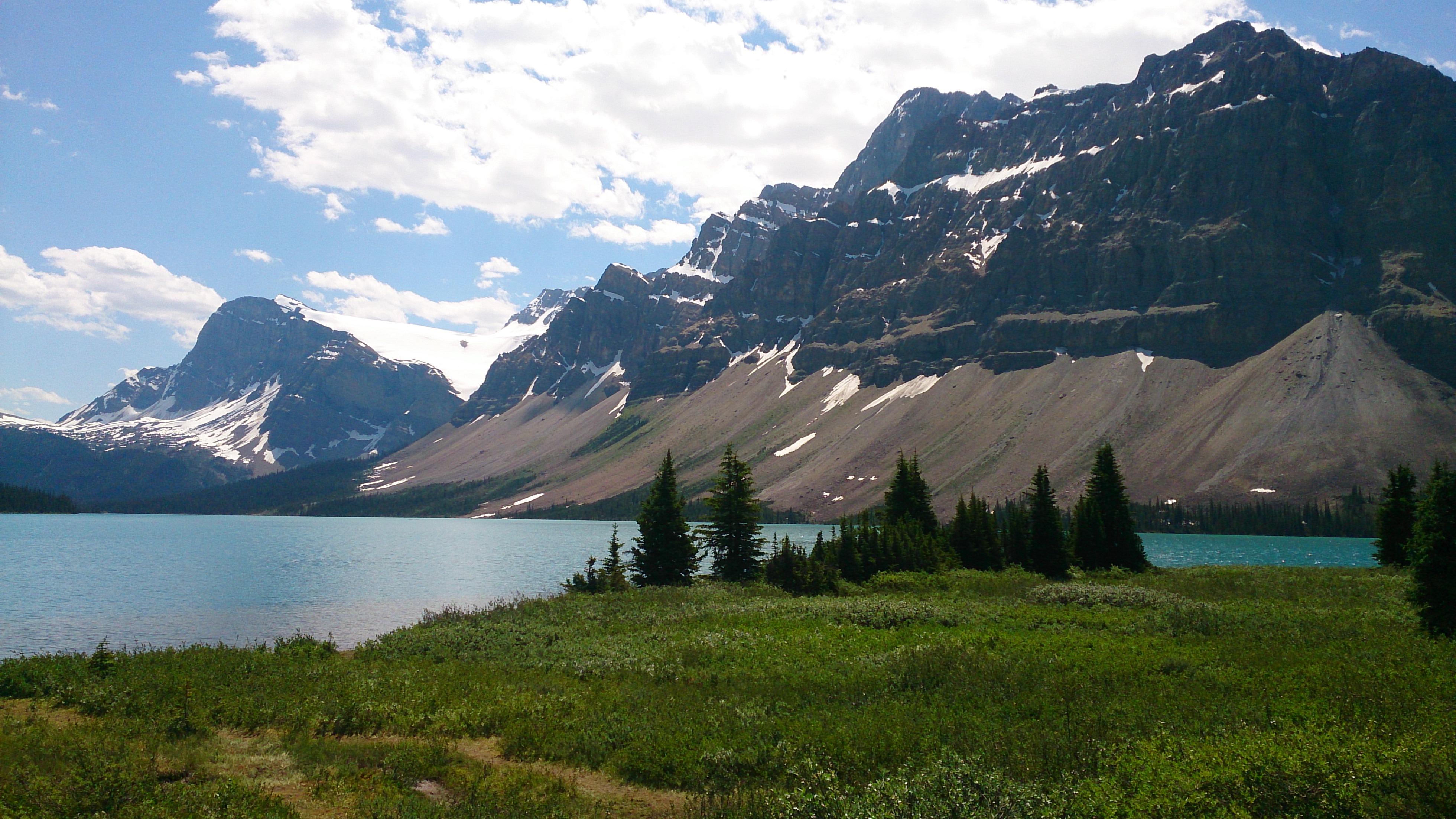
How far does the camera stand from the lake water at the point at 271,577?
167 feet

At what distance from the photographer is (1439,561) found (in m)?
25.7

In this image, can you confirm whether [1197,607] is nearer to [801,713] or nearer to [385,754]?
[801,713]

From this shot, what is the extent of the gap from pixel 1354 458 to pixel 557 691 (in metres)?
230

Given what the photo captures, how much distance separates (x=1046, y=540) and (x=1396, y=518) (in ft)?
91.0

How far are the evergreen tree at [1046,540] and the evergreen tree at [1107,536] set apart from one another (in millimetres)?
2821

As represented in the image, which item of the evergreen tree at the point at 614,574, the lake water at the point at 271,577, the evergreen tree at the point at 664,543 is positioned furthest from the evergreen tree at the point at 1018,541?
the lake water at the point at 271,577

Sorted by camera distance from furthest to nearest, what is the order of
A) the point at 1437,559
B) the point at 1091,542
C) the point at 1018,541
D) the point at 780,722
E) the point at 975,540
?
the point at 975,540, the point at 1018,541, the point at 1091,542, the point at 1437,559, the point at 780,722

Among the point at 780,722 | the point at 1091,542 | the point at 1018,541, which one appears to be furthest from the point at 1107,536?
the point at 780,722

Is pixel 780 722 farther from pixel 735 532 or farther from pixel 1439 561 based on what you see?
pixel 735 532

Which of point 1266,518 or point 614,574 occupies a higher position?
point 614,574

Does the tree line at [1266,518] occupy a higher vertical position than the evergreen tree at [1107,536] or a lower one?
lower

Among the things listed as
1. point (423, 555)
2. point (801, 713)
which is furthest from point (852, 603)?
point (423, 555)

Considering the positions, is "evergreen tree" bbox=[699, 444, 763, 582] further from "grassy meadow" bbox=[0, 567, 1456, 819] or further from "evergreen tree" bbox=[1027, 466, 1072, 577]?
"grassy meadow" bbox=[0, 567, 1456, 819]

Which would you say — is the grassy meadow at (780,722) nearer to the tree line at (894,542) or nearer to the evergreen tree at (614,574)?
the evergreen tree at (614,574)
